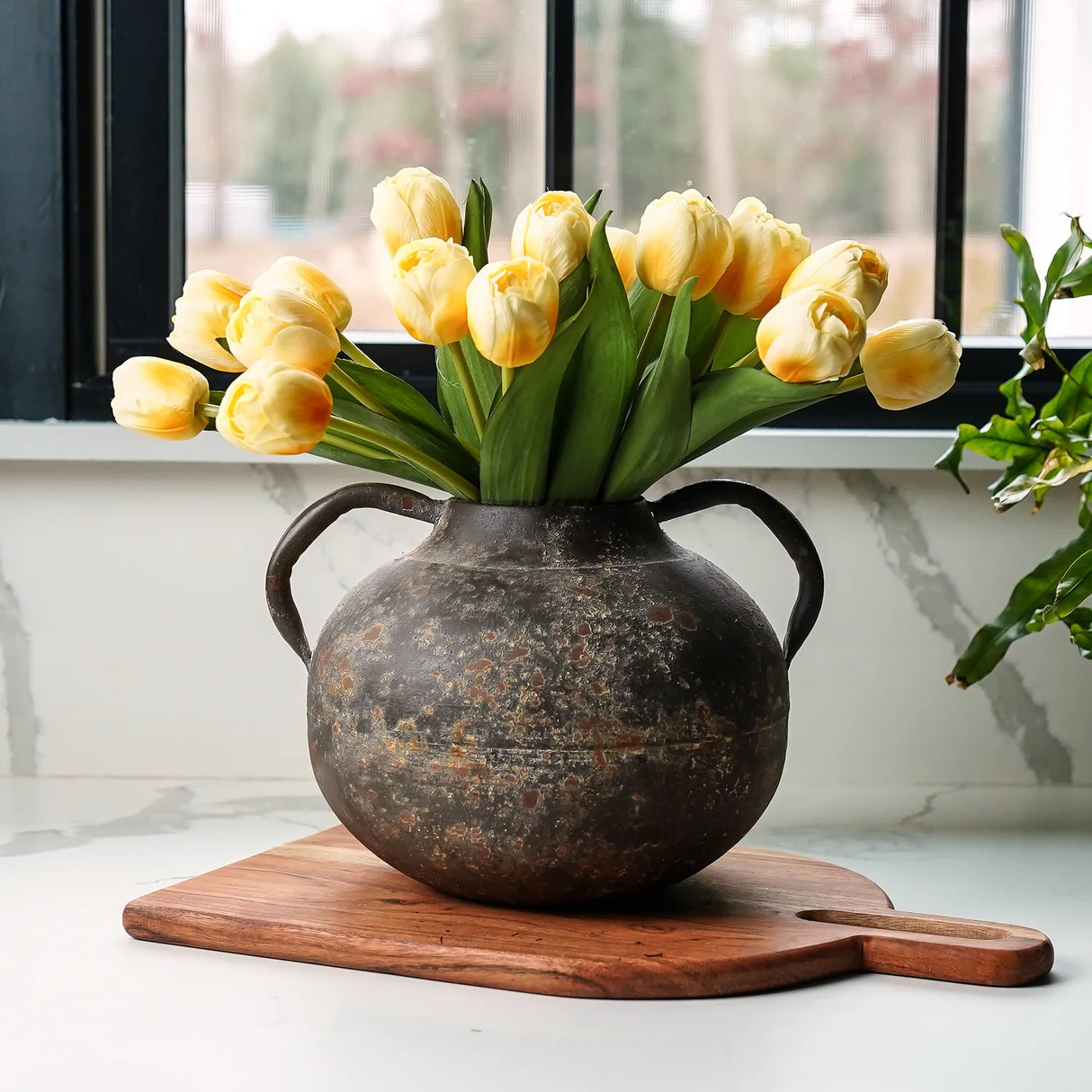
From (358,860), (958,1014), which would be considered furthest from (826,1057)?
(358,860)

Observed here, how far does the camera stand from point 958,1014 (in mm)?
632

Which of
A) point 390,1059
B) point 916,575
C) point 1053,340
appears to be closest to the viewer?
point 390,1059

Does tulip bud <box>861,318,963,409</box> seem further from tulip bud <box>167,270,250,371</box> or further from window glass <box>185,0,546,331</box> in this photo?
window glass <box>185,0,546,331</box>

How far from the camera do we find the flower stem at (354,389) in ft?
2.32

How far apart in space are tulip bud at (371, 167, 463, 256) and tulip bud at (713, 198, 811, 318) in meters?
0.16

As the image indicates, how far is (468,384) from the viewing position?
712 mm

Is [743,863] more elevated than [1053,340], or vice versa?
[1053,340]

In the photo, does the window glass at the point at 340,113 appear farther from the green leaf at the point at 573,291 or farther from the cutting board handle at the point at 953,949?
the cutting board handle at the point at 953,949

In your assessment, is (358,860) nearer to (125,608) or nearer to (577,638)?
(577,638)

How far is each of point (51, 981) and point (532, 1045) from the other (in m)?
0.26

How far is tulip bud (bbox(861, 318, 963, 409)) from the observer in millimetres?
676

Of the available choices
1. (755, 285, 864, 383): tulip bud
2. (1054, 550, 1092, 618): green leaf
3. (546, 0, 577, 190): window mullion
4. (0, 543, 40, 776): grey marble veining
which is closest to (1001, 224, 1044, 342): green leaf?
(1054, 550, 1092, 618): green leaf

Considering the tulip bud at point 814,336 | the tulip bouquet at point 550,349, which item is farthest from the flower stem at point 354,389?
the tulip bud at point 814,336

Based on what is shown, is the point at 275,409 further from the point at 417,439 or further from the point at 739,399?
the point at 739,399
